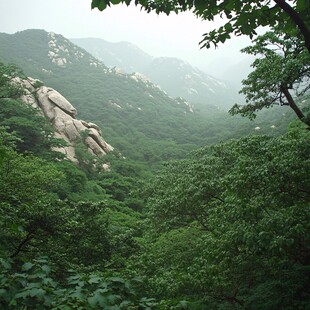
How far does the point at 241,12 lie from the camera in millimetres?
3383

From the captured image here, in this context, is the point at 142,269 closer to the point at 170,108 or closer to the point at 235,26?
the point at 235,26

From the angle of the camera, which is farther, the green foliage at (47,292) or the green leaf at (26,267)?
the green leaf at (26,267)

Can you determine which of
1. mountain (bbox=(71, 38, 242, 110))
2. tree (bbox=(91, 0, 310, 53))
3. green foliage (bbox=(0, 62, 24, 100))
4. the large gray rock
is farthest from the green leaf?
mountain (bbox=(71, 38, 242, 110))

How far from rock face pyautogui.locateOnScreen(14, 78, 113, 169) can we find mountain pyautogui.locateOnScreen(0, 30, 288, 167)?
1030 centimetres

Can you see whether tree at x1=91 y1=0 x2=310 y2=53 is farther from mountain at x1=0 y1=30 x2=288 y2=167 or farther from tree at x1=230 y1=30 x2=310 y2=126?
mountain at x1=0 y1=30 x2=288 y2=167

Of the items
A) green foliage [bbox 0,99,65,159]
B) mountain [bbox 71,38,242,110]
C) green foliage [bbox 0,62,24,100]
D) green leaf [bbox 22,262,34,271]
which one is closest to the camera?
green leaf [bbox 22,262,34,271]

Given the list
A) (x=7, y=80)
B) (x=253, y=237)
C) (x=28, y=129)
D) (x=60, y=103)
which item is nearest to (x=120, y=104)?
(x=60, y=103)

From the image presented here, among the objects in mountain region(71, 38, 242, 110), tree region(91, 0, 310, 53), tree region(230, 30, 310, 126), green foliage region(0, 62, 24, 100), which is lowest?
green foliage region(0, 62, 24, 100)

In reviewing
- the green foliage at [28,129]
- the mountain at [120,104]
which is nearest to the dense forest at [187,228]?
the green foliage at [28,129]

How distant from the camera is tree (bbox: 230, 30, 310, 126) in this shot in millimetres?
11656

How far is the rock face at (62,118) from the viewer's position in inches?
1548

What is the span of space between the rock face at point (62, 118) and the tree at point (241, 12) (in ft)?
113

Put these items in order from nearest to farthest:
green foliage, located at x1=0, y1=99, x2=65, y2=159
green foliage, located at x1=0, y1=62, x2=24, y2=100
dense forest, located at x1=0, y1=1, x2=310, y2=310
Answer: dense forest, located at x1=0, y1=1, x2=310, y2=310 < green foliage, located at x1=0, y1=62, x2=24, y2=100 < green foliage, located at x1=0, y1=99, x2=65, y2=159

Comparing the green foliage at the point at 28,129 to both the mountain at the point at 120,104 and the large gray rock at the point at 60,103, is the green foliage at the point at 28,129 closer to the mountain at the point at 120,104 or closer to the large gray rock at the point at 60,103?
the large gray rock at the point at 60,103
